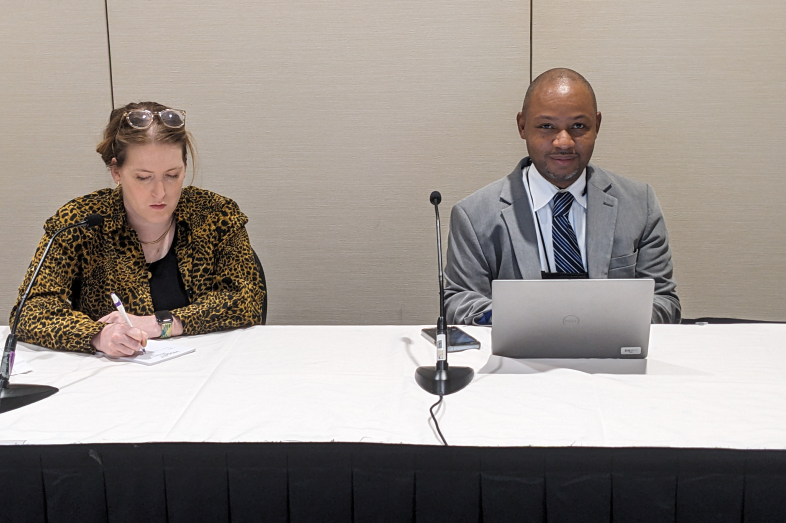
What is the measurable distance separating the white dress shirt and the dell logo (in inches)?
27.2

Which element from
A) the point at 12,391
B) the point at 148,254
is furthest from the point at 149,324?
the point at 12,391

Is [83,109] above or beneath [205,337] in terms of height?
above

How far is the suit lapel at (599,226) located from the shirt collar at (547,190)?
1.0 inches

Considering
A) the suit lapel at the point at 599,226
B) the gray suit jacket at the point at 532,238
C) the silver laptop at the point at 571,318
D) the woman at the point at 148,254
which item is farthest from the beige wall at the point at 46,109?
the silver laptop at the point at 571,318

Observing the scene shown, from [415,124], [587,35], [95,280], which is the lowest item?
[95,280]

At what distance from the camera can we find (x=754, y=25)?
2.79 m

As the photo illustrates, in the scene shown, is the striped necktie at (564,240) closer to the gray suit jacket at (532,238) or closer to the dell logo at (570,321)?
the gray suit jacket at (532,238)

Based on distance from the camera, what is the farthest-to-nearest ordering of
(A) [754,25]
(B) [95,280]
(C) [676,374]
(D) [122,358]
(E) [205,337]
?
(A) [754,25], (B) [95,280], (E) [205,337], (D) [122,358], (C) [676,374]

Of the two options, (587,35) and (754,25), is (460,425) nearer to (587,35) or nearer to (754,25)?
(587,35)

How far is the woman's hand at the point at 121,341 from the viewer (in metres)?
1.60

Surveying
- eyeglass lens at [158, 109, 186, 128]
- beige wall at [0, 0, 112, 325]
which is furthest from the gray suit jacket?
beige wall at [0, 0, 112, 325]

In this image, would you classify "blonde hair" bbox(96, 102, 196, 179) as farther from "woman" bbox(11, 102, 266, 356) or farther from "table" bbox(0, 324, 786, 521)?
"table" bbox(0, 324, 786, 521)

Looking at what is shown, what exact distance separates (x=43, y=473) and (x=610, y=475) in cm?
92

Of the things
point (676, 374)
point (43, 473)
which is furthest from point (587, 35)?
point (43, 473)
